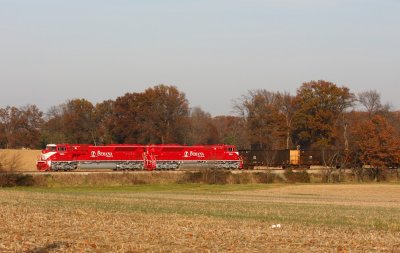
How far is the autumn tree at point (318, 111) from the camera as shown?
11862 cm

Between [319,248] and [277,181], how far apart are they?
62.1 m

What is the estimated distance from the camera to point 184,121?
132125 mm

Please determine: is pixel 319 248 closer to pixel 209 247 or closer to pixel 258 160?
pixel 209 247

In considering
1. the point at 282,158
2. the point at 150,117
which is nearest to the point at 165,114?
the point at 150,117

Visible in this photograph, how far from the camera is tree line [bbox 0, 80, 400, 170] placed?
12072cm

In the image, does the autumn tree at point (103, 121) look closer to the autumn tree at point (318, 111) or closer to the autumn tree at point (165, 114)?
the autumn tree at point (165, 114)

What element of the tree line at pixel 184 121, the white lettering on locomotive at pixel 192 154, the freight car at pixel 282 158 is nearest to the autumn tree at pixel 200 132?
the tree line at pixel 184 121

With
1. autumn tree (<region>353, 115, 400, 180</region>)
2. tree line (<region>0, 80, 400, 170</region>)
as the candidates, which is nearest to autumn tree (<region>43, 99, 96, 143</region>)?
tree line (<region>0, 80, 400, 170</region>)

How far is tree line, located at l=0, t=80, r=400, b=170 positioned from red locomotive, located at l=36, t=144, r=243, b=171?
31.9m

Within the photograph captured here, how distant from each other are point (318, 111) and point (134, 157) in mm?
52358

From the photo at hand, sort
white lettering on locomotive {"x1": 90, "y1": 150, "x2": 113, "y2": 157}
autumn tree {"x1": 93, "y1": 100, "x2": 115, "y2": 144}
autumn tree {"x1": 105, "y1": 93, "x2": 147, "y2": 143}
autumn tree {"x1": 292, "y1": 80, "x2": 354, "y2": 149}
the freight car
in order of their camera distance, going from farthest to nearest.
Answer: autumn tree {"x1": 93, "y1": 100, "x2": 115, "y2": 144}
autumn tree {"x1": 105, "y1": 93, "x2": 147, "y2": 143}
autumn tree {"x1": 292, "y1": 80, "x2": 354, "y2": 149}
the freight car
white lettering on locomotive {"x1": 90, "y1": 150, "x2": 113, "y2": 157}

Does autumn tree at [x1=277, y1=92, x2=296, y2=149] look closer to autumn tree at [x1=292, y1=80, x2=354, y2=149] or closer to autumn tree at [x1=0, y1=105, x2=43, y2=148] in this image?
autumn tree at [x1=292, y1=80, x2=354, y2=149]

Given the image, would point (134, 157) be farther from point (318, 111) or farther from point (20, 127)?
point (20, 127)

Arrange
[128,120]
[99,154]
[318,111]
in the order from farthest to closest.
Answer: [128,120] → [318,111] → [99,154]
